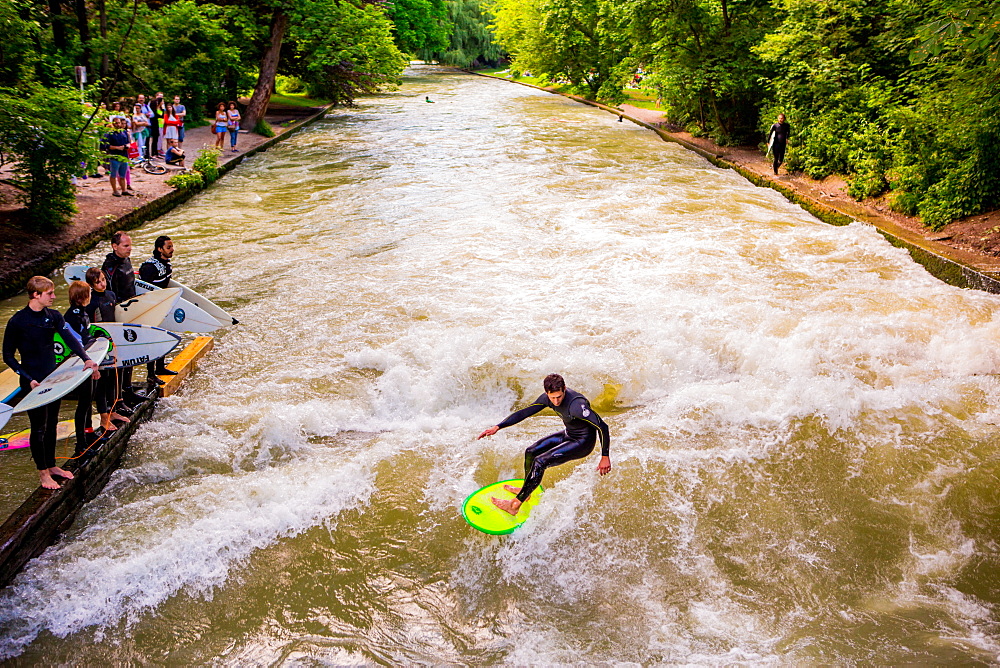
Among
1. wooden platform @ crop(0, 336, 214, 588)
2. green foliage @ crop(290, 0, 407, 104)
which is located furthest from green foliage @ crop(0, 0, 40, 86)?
green foliage @ crop(290, 0, 407, 104)

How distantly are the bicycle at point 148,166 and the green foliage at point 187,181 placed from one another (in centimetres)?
100

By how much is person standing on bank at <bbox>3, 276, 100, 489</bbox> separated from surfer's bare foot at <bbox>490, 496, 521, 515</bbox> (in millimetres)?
3775

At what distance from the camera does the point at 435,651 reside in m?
5.31

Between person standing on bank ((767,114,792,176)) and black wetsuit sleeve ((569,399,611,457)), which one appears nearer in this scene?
black wetsuit sleeve ((569,399,611,457))

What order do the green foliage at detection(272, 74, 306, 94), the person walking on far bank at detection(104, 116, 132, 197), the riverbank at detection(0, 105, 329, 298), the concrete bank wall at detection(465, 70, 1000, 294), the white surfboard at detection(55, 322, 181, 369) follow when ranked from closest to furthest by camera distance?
the white surfboard at detection(55, 322, 181, 369)
the riverbank at detection(0, 105, 329, 298)
the concrete bank wall at detection(465, 70, 1000, 294)
the person walking on far bank at detection(104, 116, 132, 197)
the green foliage at detection(272, 74, 306, 94)

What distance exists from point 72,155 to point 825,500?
12.9 metres

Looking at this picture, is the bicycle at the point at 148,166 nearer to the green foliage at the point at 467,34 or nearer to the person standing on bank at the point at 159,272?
the person standing on bank at the point at 159,272

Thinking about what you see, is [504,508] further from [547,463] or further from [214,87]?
[214,87]

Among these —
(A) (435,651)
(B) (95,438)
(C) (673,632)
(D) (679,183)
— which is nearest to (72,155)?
(B) (95,438)

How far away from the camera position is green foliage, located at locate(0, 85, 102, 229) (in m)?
12.1

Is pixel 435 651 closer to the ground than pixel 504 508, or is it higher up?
closer to the ground

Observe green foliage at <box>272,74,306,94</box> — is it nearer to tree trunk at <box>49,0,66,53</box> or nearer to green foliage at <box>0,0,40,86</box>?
tree trunk at <box>49,0,66,53</box>

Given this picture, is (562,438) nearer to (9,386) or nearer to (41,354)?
(41,354)

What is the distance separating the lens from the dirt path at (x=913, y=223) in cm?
1298
